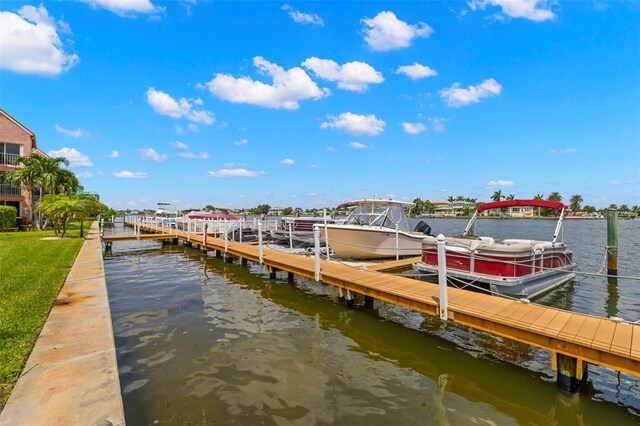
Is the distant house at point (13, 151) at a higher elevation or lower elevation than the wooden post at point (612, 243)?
higher

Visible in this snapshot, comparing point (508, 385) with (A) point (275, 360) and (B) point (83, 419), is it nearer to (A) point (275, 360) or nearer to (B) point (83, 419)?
(A) point (275, 360)

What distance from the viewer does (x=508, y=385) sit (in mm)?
5684

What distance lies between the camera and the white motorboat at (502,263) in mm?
10258

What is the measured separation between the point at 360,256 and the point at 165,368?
38.7ft

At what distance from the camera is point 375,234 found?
16.3 meters

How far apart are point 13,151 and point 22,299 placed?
34.4 meters

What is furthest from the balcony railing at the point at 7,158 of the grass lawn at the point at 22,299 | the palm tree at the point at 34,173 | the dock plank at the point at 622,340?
the dock plank at the point at 622,340

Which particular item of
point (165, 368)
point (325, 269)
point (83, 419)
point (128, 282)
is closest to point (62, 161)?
point (128, 282)

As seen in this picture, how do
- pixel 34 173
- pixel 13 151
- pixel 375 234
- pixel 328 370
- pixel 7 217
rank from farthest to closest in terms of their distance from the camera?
pixel 13 151
pixel 34 173
pixel 7 217
pixel 375 234
pixel 328 370

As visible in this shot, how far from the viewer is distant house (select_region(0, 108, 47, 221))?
104ft

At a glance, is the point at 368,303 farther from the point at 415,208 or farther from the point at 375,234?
the point at 415,208

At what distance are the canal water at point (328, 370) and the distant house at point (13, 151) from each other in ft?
101

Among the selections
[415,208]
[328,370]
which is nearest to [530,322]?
[328,370]

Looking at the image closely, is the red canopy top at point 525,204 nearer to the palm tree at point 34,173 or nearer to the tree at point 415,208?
the tree at point 415,208
